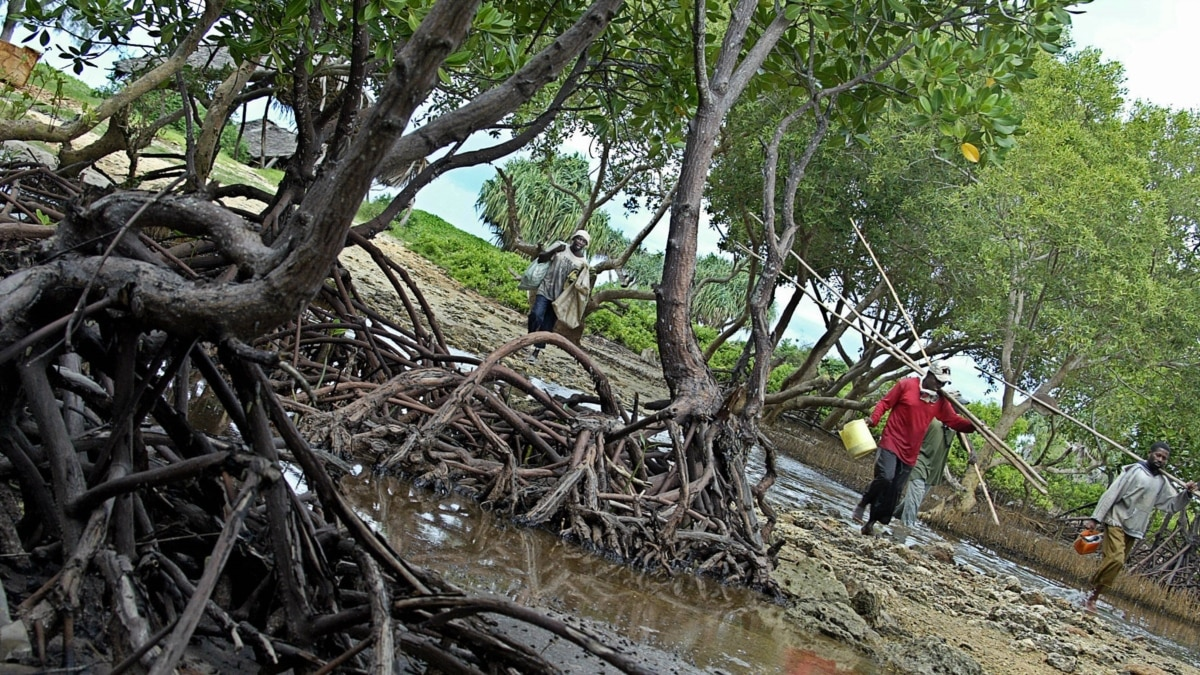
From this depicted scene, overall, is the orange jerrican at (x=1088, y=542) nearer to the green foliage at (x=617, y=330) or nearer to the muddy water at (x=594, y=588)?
the muddy water at (x=594, y=588)

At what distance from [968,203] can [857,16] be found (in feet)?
49.9

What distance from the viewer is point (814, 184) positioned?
20688mm

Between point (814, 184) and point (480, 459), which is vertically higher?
point (814, 184)

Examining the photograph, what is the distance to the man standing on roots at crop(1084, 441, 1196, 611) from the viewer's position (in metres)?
11.5

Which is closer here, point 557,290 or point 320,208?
point 320,208

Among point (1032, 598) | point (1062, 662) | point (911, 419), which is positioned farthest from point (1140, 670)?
point (911, 419)

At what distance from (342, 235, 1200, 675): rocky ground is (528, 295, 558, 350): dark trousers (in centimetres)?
86

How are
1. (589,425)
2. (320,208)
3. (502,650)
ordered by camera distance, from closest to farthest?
(320,208) → (502,650) → (589,425)

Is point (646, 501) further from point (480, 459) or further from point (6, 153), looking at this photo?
point (6, 153)

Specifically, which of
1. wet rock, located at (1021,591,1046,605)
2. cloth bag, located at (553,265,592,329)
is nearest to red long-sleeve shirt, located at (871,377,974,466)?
wet rock, located at (1021,591,1046,605)

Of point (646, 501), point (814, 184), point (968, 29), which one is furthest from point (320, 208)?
point (814, 184)

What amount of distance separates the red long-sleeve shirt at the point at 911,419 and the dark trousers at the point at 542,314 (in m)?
5.16

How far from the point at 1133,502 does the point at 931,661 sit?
7.51 meters

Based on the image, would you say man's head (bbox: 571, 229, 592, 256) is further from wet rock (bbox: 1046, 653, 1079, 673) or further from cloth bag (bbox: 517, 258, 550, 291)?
wet rock (bbox: 1046, 653, 1079, 673)
